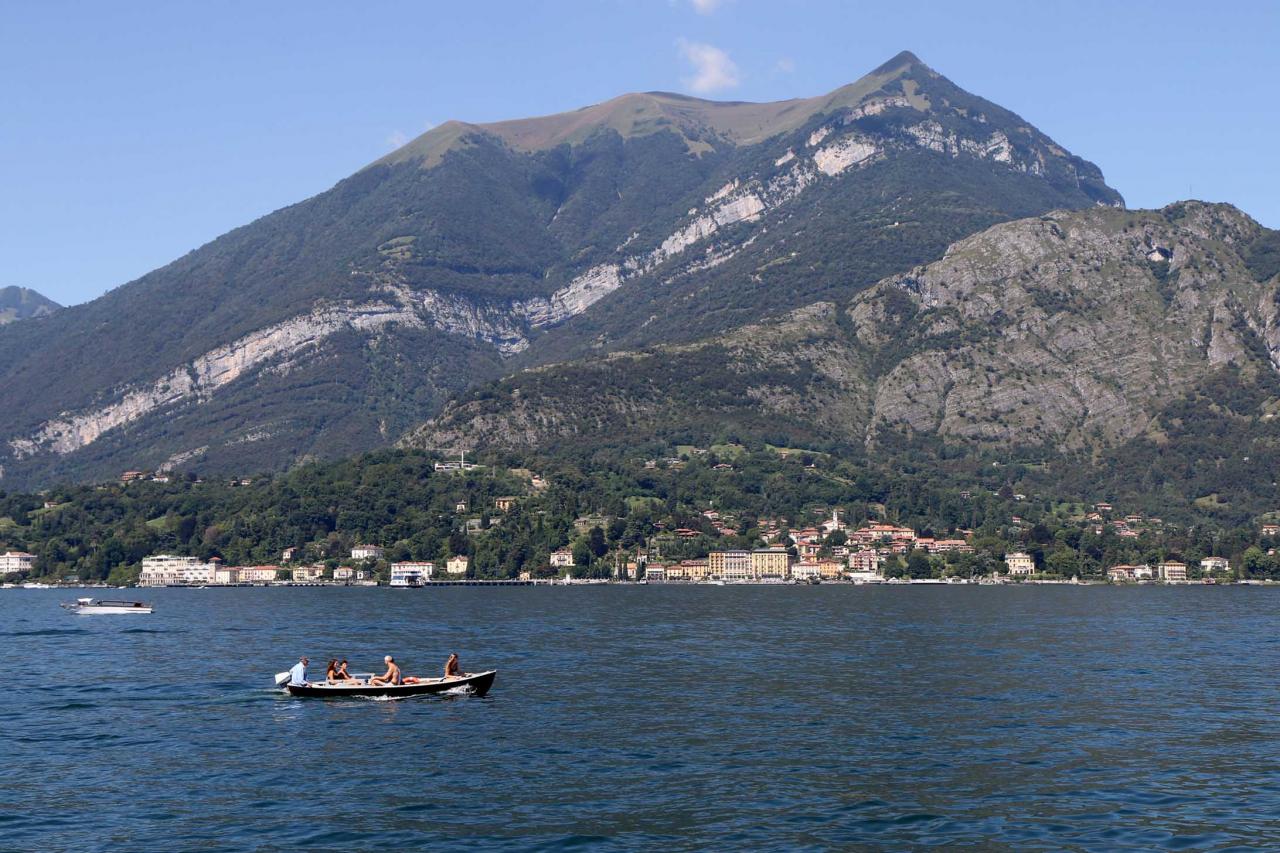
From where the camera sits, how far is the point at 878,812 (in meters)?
54.8

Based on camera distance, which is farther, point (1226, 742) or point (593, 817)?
point (1226, 742)

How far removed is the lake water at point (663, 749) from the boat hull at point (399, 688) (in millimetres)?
904

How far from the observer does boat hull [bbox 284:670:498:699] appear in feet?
285

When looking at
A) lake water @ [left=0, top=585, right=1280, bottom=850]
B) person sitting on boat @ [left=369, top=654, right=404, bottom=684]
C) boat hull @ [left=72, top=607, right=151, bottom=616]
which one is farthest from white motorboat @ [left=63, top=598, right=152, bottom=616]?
person sitting on boat @ [left=369, top=654, right=404, bottom=684]

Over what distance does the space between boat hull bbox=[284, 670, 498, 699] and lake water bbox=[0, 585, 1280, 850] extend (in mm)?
904

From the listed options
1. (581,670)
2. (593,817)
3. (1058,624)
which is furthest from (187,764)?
(1058,624)

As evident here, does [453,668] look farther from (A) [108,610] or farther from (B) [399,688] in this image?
(A) [108,610]

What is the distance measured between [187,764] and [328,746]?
7475 mm

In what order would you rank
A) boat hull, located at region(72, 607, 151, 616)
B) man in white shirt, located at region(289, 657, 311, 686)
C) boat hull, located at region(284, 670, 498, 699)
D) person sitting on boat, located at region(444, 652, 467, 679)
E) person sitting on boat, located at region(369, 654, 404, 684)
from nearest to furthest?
boat hull, located at region(284, 670, 498, 699), man in white shirt, located at region(289, 657, 311, 686), person sitting on boat, located at region(369, 654, 404, 684), person sitting on boat, located at region(444, 652, 467, 679), boat hull, located at region(72, 607, 151, 616)

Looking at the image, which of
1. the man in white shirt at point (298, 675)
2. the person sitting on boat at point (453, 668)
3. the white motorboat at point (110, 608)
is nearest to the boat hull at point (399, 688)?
the man in white shirt at point (298, 675)

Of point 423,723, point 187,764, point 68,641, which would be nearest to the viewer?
point 187,764

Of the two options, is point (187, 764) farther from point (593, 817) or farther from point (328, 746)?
point (593, 817)

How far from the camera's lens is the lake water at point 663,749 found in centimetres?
5269

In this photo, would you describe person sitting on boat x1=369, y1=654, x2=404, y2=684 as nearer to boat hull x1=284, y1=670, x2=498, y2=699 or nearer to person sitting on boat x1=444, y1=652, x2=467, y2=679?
boat hull x1=284, y1=670, x2=498, y2=699
